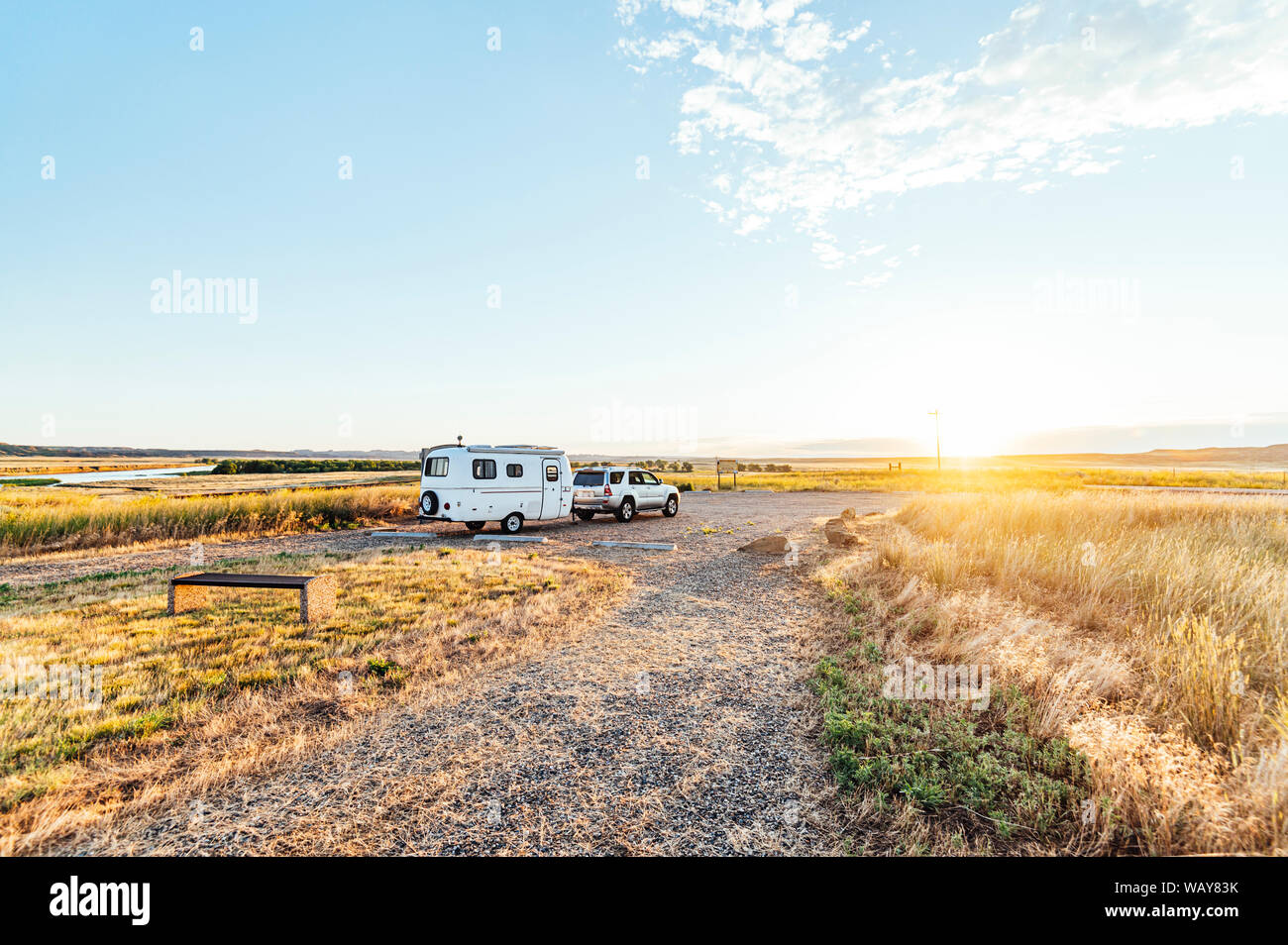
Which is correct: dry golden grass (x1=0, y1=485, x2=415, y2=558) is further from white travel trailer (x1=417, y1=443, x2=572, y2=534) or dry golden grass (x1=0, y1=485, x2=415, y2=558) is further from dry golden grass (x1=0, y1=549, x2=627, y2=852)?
dry golden grass (x1=0, y1=549, x2=627, y2=852)

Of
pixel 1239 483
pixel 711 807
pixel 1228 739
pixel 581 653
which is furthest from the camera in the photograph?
pixel 1239 483

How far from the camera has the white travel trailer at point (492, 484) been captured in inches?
584

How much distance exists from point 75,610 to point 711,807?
29.8ft

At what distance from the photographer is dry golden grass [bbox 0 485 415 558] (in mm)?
13680

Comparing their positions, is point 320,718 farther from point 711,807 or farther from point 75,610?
point 75,610

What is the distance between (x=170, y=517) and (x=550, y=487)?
10622 millimetres

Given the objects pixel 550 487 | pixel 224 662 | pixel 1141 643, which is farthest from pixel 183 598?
pixel 1141 643

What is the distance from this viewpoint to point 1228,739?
3.60 metres

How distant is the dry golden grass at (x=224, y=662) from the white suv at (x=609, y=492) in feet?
28.3

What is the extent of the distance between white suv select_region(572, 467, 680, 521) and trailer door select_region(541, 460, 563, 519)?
41.1 inches

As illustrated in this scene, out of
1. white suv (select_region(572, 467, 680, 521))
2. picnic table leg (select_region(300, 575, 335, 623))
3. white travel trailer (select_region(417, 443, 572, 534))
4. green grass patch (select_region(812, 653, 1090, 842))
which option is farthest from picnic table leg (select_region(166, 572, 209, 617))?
white suv (select_region(572, 467, 680, 521))

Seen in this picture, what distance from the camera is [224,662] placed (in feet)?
18.2
